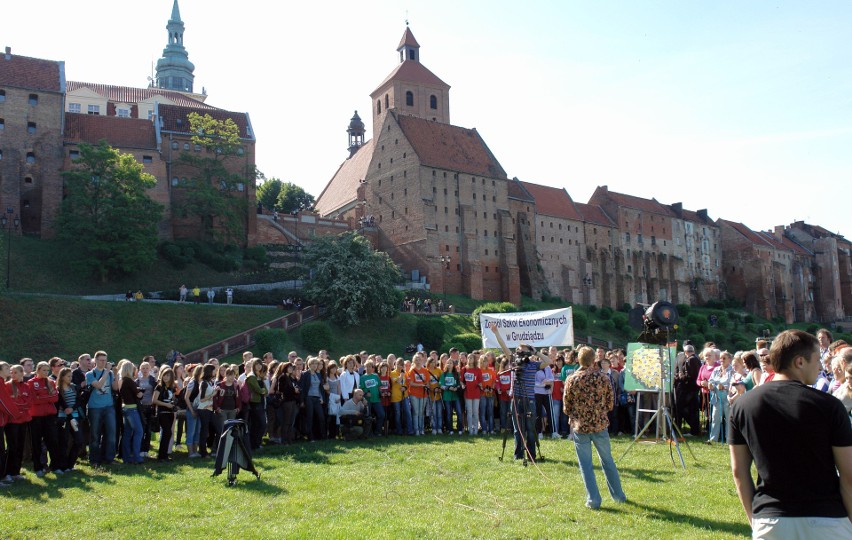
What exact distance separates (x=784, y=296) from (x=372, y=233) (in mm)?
69010

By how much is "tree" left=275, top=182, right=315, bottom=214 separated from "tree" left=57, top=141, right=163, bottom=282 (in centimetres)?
3499

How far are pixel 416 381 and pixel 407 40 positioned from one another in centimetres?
8050

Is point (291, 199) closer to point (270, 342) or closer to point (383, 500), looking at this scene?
point (270, 342)

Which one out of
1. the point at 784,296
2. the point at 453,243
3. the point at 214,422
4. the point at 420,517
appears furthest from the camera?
the point at 784,296

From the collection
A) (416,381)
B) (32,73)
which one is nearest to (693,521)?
(416,381)

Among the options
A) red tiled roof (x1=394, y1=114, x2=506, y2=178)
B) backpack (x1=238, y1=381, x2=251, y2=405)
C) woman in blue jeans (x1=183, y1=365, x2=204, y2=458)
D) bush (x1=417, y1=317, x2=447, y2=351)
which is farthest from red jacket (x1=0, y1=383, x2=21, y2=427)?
red tiled roof (x1=394, y1=114, x2=506, y2=178)

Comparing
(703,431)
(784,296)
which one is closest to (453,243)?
(703,431)

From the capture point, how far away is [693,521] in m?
8.22

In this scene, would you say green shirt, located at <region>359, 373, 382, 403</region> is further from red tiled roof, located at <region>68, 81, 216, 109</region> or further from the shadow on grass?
red tiled roof, located at <region>68, 81, 216, 109</region>

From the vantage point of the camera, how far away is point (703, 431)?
16.5 m

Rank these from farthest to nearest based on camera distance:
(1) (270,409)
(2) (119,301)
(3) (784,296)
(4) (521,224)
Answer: (3) (784,296) → (4) (521,224) → (2) (119,301) → (1) (270,409)

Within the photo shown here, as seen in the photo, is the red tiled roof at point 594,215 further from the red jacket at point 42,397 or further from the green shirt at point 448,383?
the red jacket at point 42,397

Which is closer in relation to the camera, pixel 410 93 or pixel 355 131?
pixel 410 93

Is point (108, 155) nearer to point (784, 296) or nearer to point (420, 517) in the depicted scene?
point (420, 517)
